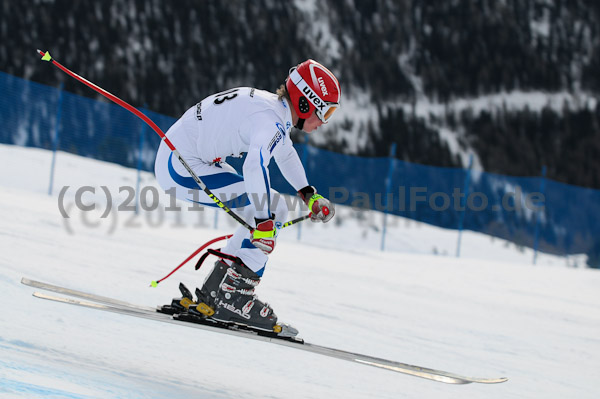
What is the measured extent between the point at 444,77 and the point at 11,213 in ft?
105

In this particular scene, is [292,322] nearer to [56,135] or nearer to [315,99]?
[315,99]

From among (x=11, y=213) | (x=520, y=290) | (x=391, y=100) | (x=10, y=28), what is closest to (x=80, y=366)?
(x=11, y=213)

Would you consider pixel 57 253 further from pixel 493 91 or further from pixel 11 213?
pixel 493 91

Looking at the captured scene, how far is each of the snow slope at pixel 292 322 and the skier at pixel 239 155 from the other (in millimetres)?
454

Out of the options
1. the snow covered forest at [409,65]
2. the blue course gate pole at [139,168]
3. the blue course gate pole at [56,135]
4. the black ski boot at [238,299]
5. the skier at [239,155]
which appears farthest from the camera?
the snow covered forest at [409,65]

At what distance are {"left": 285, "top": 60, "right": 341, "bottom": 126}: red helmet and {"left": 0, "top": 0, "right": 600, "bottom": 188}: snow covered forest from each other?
89.9 ft

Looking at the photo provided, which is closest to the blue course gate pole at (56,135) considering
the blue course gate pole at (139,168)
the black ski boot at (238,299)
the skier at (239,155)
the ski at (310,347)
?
the blue course gate pole at (139,168)

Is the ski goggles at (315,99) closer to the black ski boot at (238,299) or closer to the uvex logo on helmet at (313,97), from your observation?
the uvex logo on helmet at (313,97)

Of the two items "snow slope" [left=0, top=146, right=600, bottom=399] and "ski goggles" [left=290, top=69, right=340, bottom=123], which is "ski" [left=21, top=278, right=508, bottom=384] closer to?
"snow slope" [left=0, top=146, right=600, bottom=399]

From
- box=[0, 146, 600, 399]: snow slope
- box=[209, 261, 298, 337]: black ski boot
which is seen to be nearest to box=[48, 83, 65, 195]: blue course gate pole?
box=[0, 146, 600, 399]: snow slope

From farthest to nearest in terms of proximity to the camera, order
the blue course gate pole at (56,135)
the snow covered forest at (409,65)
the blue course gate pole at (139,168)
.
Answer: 1. the snow covered forest at (409,65)
2. the blue course gate pole at (139,168)
3. the blue course gate pole at (56,135)

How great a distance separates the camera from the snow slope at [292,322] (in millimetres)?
3414

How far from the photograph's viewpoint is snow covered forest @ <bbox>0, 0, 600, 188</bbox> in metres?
31.2

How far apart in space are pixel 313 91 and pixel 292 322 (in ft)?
7.74
